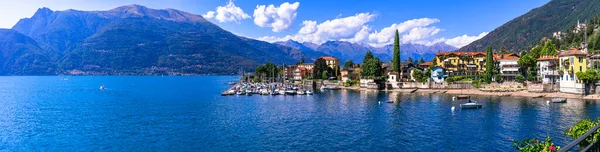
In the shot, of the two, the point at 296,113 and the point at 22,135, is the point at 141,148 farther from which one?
the point at 296,113

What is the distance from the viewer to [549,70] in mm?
96875

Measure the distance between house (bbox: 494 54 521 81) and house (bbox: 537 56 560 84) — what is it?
6241mm

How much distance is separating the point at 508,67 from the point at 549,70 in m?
15.7

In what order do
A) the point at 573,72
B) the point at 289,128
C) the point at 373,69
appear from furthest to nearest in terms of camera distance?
the point at 373,69 < the point at 573,72 < the point at 289,128

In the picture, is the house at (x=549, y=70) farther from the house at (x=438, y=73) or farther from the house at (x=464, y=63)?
the house at (x=438, y=73)

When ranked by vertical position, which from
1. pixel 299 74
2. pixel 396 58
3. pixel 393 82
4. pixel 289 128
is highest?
pixel 396 58

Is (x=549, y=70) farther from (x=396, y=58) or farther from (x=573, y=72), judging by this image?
(x=396, y=58)

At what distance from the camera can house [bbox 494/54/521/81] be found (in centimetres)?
11094

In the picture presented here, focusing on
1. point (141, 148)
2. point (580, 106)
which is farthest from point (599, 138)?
point (580, 106)

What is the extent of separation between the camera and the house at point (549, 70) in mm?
91863

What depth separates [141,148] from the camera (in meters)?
35.0

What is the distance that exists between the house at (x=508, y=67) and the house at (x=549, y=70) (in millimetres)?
6241

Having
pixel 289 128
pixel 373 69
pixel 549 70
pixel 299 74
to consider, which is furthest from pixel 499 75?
pixel 299 74

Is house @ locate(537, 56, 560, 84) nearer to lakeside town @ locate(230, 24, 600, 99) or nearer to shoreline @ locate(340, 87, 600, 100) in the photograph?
lakeside town @ locate(230, 24, 600, 99)
